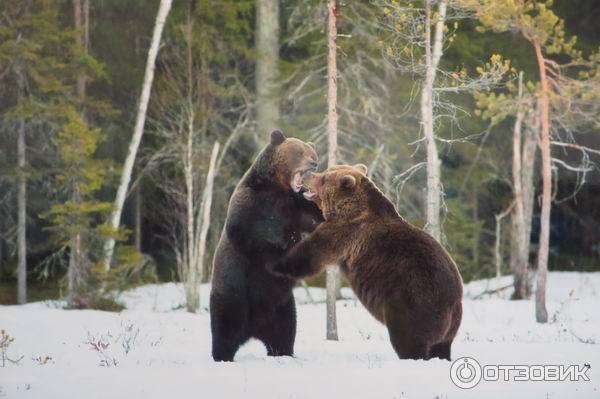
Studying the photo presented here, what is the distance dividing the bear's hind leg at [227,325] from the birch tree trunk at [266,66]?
37.8 feet

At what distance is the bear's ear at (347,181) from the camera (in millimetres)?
6809

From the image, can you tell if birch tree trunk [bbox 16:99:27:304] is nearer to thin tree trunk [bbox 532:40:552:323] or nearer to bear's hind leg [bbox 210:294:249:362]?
thin tree trunk [bbox 532:40:552:323]

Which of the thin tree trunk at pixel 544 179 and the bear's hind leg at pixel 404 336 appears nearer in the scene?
the bear's hind leg at pixel 404 336

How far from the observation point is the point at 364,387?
6.33 metres

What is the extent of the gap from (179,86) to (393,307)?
12.3 meters

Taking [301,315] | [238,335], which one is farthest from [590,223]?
[238,335]

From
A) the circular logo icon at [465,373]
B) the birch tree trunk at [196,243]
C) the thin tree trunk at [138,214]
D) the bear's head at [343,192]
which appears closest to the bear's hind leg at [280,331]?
the bear's head at [343,192]

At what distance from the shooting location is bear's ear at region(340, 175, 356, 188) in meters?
6.81

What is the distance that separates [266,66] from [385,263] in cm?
1396

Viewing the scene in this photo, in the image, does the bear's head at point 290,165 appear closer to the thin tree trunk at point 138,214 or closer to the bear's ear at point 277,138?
the bear's ear at point 277,138

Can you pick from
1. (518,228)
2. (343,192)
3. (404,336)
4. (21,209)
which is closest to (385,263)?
(404,336)

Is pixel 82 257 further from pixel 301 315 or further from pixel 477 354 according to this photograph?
pixel 477 354

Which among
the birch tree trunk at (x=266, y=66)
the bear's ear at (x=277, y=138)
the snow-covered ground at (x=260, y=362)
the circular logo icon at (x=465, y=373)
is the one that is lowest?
the snow-covered ground at (x=260, y=362)

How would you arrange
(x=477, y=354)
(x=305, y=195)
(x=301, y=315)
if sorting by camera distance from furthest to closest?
(x=301, y=315) → (x=477, y=354) → (x=305, y=195)
